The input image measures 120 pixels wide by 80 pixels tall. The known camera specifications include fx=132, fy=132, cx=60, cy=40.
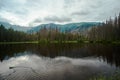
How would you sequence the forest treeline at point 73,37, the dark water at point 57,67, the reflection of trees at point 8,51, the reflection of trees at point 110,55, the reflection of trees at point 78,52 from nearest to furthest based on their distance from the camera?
the dark water at point 57,67, the reflection of trees at point 110,55, the reflection of trees at point 78,52, the reflection of trees at point 8,51, the forest treeline at point 73,37

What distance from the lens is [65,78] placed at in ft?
70.3

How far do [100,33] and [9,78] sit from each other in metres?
134

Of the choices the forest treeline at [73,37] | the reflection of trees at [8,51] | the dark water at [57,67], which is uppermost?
the forest treeline at [73,37]

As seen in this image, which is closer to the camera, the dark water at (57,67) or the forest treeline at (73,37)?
the dark water at (57,67)

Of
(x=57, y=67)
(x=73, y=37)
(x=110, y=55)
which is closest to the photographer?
(x=57, y=67)

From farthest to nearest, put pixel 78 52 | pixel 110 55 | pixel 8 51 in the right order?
pixel 8 51 < pixel 78 52 < pixel 110 55

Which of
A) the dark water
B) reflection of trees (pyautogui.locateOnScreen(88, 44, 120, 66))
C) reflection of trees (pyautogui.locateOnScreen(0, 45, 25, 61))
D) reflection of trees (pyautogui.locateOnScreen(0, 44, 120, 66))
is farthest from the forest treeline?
the dark water

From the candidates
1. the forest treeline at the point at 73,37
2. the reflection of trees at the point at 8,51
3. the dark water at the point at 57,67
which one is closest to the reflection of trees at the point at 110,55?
the dark water at the point at 57,67

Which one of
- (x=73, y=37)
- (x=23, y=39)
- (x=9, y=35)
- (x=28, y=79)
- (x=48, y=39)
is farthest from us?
(x=73, y=37)

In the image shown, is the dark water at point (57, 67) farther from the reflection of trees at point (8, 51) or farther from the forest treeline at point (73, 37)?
the forest treeline at point (73, 37)

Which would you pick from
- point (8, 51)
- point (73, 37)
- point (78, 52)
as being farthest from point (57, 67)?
point (73, 37)

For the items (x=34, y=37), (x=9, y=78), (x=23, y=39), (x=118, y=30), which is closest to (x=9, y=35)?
(x=23, y=39)

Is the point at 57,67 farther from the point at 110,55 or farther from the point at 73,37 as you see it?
the point at 73,37

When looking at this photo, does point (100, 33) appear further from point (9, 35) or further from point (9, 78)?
point (9, 78)
